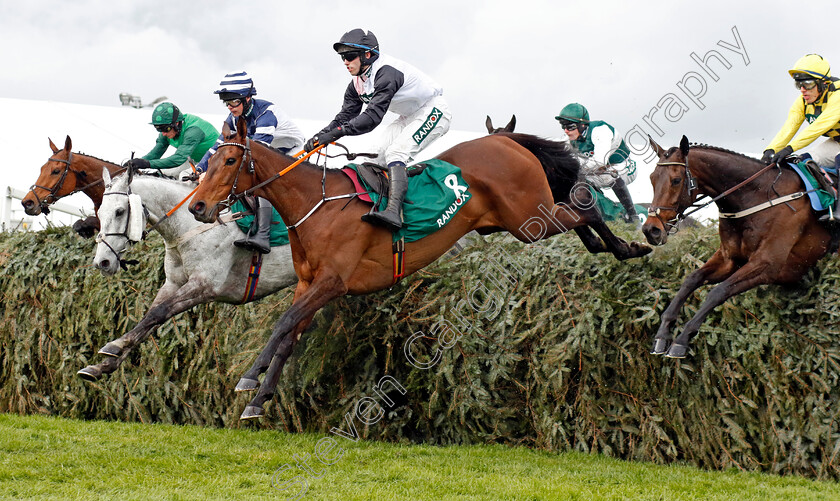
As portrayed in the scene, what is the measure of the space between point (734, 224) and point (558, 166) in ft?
4.41

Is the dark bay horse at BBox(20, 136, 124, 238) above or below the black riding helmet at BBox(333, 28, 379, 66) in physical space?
below

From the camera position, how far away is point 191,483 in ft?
16.2

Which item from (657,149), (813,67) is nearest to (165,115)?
(657,149)

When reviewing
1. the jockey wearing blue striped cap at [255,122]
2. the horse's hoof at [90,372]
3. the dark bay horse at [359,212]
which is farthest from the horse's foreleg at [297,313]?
the jockey wearing blue striped cap at [255,122]

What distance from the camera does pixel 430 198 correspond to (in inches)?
211

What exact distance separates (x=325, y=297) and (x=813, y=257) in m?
3.04

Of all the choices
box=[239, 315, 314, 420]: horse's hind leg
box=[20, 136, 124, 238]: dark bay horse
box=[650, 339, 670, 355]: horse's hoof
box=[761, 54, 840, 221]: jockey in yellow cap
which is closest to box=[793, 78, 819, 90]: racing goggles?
box=[761, 54, 840, 221]: jockey in yellow cap

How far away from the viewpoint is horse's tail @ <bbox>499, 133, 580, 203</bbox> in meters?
5.96

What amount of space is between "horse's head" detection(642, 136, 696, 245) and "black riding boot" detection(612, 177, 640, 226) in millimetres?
2987

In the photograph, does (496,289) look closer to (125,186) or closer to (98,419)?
(125,186)

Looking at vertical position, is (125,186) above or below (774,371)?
above

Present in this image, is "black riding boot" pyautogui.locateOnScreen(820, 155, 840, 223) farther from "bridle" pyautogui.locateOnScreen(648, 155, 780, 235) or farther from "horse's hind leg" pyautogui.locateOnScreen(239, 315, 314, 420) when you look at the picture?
"horse's hind leg" pyautogui.locateOnScreen(239, 315, 314, 420)

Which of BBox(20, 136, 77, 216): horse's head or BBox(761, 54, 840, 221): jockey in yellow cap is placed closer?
BBox(761, 54, 840, 221): jockey in yellow cap

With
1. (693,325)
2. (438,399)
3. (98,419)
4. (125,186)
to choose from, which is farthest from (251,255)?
(693,325)
